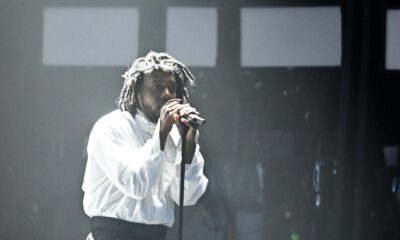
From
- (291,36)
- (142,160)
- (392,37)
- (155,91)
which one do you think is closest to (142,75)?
(155,91)

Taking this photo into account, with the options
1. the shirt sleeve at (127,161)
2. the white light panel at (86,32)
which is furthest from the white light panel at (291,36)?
the shirt sleeve at (127,161)

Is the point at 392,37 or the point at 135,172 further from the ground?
the point at 392,37

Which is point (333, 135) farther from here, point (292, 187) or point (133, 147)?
point (133, 147)

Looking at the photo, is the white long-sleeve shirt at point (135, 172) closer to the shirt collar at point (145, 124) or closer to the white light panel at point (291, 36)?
the shirt collar at point (145, 124)

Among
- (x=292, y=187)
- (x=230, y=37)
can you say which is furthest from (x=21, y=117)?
(x=292, y=187)

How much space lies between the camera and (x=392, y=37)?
3.81m

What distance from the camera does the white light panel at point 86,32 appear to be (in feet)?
12.5

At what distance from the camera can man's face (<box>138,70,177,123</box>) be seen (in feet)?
8.05

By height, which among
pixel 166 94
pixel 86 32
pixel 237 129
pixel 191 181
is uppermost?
pixel 86 32

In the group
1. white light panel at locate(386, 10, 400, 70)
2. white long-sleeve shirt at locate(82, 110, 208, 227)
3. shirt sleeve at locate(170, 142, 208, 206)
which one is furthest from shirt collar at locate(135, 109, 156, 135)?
white light panel at locate(386, 10, 400, 70)

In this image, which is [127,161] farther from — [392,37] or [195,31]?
[392,37]

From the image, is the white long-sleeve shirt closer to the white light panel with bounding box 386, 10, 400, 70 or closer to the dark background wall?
the dark background wall

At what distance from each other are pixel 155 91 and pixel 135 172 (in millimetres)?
301

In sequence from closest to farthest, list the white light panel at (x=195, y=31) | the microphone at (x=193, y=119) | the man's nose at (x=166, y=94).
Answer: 1. the microphone at (x=193, y=119)
2. the man's nose at (x=166, y=94)
3. the white light panel at (x=195, y=31)
